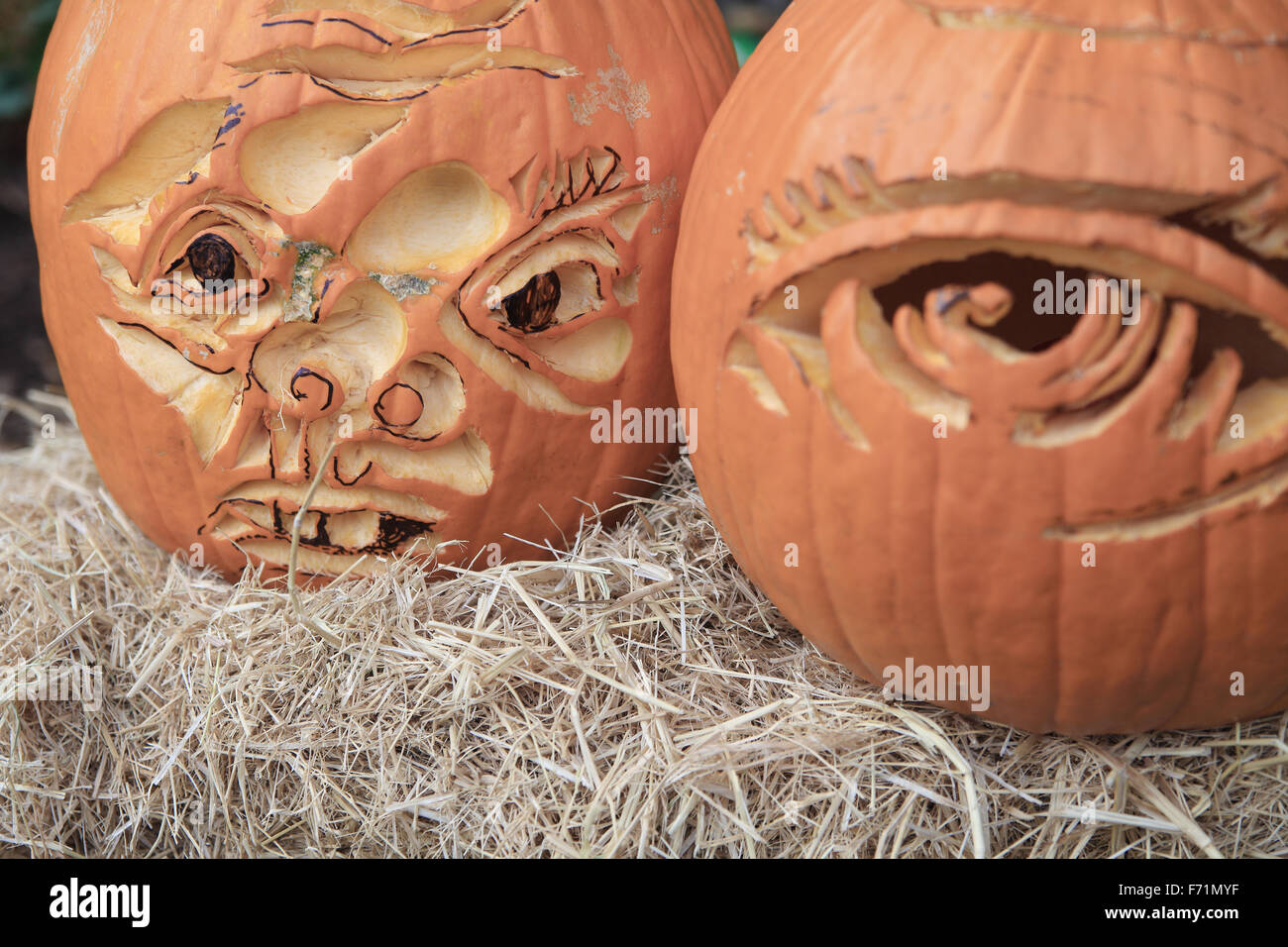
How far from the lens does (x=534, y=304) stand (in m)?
1.47

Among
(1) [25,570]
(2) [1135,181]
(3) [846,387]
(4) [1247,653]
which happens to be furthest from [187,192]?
(4) [1247,653]

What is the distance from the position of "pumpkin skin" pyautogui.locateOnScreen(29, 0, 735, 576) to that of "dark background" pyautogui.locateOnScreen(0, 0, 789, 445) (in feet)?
4.74

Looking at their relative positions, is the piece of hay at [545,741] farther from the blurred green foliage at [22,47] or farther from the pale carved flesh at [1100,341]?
the blurred green foliage at [22,47]

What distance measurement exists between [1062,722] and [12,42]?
3.65m

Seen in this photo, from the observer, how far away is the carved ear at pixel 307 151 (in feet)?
4.54

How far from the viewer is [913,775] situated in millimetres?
1292

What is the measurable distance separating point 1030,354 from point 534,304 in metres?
0.68

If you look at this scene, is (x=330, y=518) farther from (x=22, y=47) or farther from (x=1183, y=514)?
(x=22, y=47)

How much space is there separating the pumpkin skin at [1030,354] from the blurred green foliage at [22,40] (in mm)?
3021

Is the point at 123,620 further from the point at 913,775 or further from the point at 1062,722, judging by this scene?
the point at 1062,722

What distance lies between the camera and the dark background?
307cm
